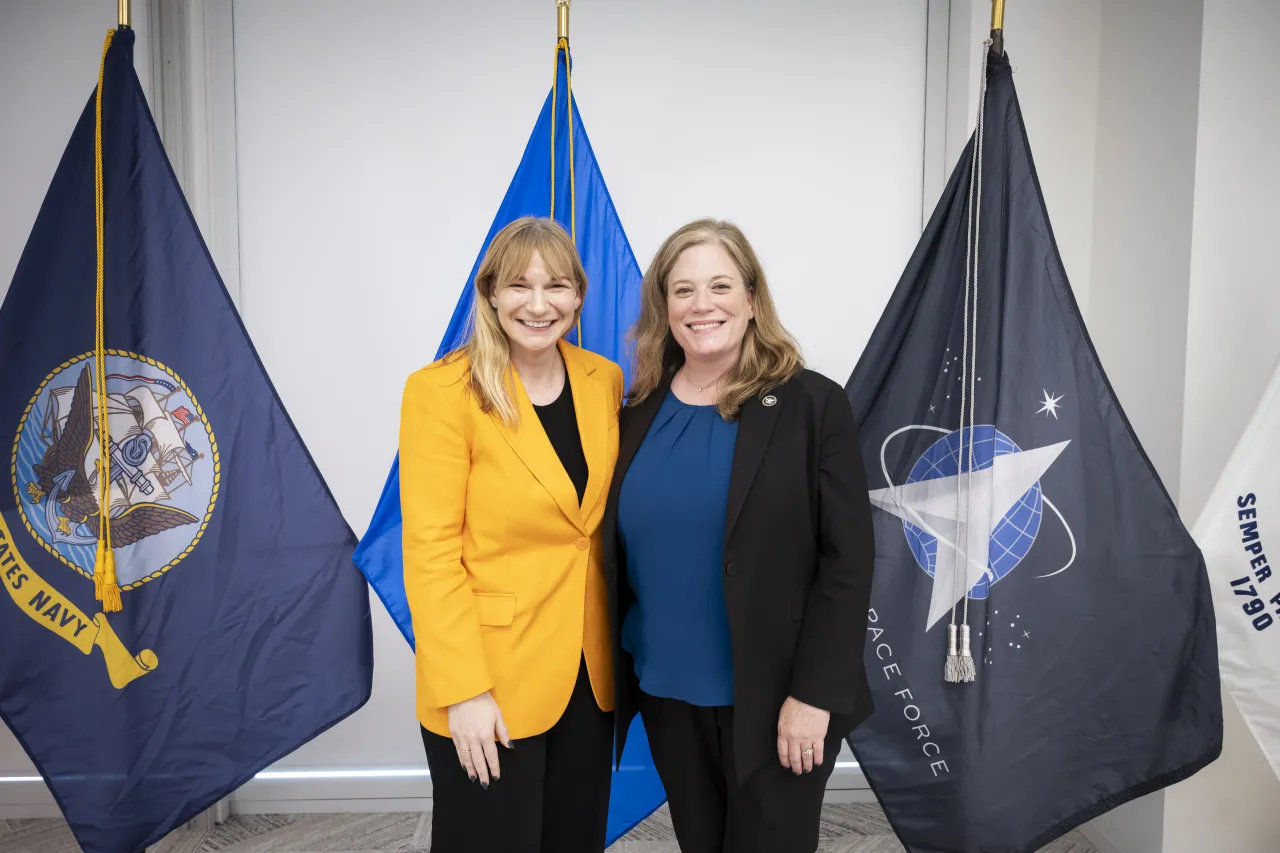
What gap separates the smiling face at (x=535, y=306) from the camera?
59.2 inches

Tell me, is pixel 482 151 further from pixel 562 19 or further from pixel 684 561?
pixel 684 561

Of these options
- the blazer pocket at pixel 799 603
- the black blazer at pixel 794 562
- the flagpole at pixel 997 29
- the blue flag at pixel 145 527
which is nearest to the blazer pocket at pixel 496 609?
the black blazer at pixel 794 562

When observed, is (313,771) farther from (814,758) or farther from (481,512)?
(814,758)

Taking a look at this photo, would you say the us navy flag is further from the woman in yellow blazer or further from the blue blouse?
the woman in yellow blazer

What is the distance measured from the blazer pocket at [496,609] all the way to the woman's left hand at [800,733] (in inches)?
19.9

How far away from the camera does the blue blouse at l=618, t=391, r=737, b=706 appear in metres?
1.43

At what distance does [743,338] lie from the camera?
157cm

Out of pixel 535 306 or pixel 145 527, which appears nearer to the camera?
pixel 535 306

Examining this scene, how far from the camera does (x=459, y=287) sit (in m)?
2.72

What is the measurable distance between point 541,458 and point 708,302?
0.41 m

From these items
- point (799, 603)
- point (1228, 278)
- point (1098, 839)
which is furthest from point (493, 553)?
point (1098, 839)

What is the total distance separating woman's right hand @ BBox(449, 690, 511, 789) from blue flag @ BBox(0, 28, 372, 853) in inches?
25.1

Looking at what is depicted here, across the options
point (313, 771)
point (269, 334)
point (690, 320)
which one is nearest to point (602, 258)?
point (690, 320)

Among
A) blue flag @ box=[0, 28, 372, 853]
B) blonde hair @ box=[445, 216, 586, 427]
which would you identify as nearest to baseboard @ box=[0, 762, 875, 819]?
blue flag @ box=[0, 28, 372, 853]
